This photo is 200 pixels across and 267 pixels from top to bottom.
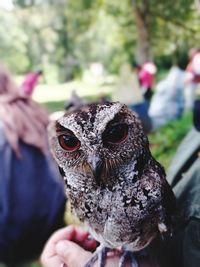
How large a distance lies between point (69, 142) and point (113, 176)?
0.50ft

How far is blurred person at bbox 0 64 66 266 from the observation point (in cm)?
297

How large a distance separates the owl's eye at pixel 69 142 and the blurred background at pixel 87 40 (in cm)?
954

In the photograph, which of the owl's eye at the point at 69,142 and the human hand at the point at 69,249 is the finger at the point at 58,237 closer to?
the human hand at the point at 69,249

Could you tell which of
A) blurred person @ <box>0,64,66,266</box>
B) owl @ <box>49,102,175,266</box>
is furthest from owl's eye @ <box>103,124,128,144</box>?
blurred person @ <box>0,64,66,266</box>

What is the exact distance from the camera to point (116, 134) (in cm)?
106

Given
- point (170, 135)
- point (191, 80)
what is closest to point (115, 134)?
→ point (170, 135)

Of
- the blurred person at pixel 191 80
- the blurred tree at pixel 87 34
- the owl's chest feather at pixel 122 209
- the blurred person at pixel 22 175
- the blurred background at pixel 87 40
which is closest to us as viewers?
the owl's chest feather at pixel 122 209

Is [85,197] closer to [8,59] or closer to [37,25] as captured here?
[8,59]

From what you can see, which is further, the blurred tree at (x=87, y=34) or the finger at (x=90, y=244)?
the blurred tree at (x=87, y=34)

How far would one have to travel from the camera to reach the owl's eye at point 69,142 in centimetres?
105

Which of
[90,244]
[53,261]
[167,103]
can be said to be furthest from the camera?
[167,103]

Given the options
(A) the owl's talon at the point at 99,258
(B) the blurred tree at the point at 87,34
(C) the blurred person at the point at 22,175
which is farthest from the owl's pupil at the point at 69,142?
(B) the blurred tree at the point at 87,34

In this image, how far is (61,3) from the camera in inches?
914

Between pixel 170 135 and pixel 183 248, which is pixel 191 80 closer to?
pixel 170 135
